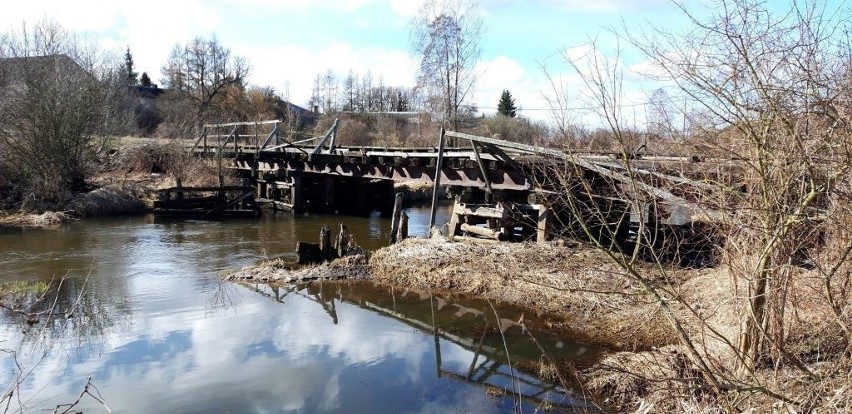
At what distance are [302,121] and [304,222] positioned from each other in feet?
113

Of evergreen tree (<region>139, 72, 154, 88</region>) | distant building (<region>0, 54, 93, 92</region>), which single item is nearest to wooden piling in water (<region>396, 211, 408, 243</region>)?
distant building (<region>0, 54, 93, 92</region>)

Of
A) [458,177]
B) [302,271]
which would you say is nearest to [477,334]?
[302,271]

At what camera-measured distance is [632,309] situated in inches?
339

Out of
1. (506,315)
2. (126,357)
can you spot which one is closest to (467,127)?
(506,315)

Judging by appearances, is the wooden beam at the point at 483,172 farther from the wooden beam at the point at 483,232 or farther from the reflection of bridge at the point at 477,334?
the reflection of bridge at the point at 477,334

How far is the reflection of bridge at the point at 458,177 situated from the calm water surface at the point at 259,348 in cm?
185

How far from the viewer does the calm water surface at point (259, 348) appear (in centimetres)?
634

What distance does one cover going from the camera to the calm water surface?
20.8 feet

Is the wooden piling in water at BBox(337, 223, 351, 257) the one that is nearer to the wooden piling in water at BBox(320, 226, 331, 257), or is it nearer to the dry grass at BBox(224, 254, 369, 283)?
the wooden piling in water at BBox(320, 226, 331, 257)

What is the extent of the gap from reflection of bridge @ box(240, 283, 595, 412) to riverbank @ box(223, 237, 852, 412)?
430mm

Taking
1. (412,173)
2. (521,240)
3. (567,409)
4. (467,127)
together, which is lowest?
(567,409)

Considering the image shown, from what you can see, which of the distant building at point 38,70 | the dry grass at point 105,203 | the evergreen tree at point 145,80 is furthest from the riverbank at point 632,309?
the evergreen tree at point 145,80

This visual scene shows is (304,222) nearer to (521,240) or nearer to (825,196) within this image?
(521,240)

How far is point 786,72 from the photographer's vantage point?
11.5 ft
